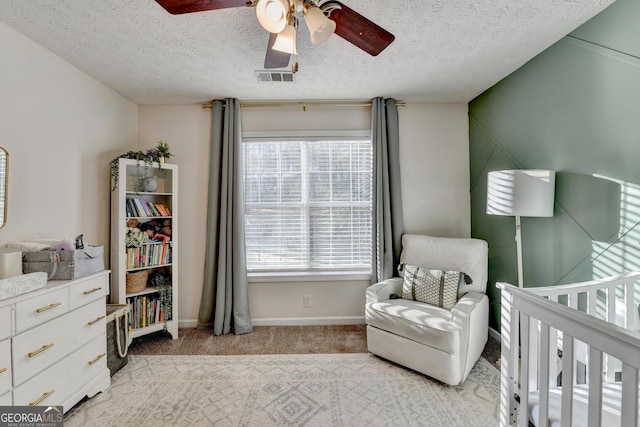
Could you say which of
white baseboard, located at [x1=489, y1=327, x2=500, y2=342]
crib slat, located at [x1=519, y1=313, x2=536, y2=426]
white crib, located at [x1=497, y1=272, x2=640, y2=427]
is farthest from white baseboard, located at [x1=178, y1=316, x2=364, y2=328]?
crib slat, located at [x1=519, y1=313, x2=536, y2=426]

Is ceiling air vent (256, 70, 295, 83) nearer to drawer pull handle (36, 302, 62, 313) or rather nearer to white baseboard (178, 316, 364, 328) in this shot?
drawer pull handle (36, 302, 62, 313)

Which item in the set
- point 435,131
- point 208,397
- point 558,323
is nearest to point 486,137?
point 435,131

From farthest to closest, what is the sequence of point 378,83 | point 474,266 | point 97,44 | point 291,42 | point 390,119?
point 390,119 → point 378,83 → point 474,266 → point 97,44 → point 291,42

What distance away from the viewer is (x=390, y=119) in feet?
9.21

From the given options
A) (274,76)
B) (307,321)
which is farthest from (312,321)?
(274,76)

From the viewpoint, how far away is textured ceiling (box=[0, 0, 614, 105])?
1.56 metres

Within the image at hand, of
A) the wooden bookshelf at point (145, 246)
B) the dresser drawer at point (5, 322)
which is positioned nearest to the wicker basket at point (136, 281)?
the wooden bookshelf at point (145, 246)

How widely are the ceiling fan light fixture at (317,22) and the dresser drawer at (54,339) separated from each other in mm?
2107

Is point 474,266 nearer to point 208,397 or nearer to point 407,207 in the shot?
point 407,207

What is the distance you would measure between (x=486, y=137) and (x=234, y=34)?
2428mm

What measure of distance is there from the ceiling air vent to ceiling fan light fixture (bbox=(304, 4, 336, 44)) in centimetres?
96

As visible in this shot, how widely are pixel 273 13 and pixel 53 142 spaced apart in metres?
1.97

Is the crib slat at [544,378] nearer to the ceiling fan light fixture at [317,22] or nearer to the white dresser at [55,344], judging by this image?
the ceiling fan light fixture at [317,22]

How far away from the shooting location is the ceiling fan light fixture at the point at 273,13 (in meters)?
1.09
